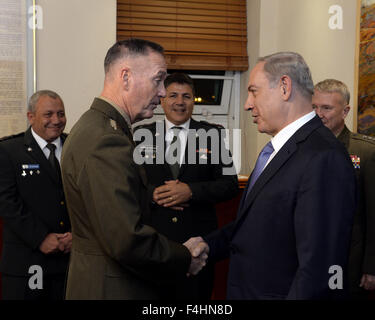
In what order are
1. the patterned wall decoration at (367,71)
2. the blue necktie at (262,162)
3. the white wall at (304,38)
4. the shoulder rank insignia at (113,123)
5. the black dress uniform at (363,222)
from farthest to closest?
1. the white wall at (304,38)
2. the patterned wall decoration at (367,71)
3. the black dress uniform at (363,222)
4. the blue necktie at (262,162)
5. the shoulder rank insignia at (113,123)

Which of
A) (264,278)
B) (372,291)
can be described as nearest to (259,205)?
(264,278)

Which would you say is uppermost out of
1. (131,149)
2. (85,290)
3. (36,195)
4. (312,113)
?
(312,113)

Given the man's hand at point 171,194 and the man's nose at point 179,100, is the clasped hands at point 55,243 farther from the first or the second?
the man's nose at point 179,100

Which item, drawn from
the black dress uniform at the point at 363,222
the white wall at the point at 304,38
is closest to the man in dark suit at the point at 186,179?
the black dress uniform at the point at 363,222

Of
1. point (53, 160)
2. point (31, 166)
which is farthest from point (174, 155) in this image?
point (31, 166)

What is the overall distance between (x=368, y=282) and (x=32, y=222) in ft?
5.99

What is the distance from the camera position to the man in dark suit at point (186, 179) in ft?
8.49

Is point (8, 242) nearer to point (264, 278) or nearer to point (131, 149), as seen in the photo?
point (131, 149)

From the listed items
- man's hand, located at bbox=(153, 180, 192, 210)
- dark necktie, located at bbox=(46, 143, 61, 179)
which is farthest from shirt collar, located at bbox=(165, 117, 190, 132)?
dark necktie, located at bbox=(46, 143, 61, 179)

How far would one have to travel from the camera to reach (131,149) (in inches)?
60.4

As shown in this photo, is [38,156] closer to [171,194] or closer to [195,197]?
[171,194]

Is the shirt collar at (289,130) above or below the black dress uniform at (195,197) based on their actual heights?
above

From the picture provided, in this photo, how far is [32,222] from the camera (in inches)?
96.7
